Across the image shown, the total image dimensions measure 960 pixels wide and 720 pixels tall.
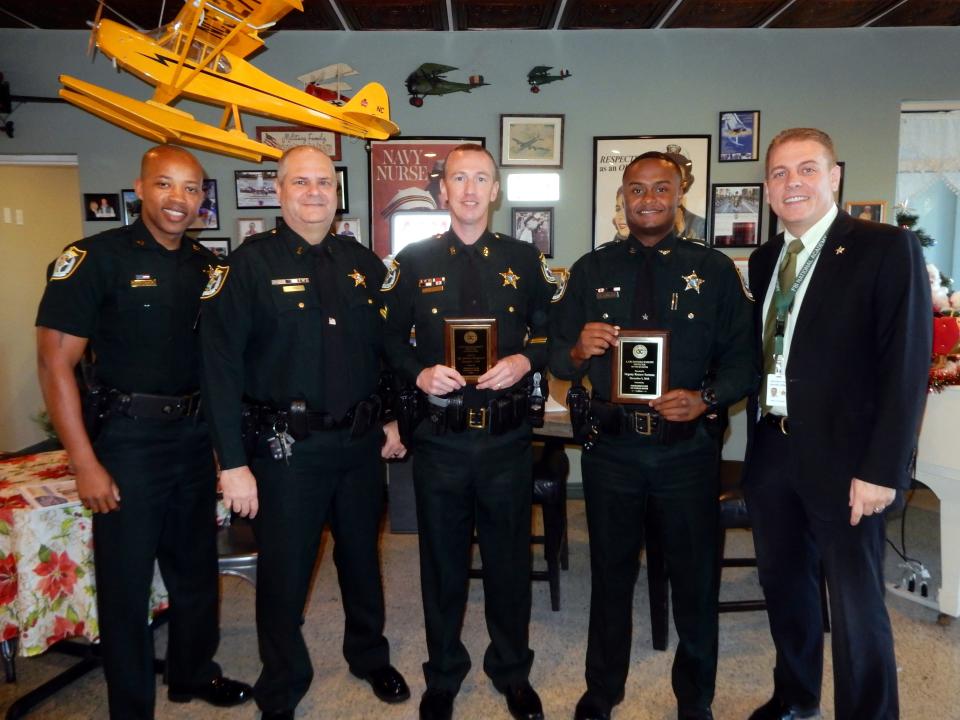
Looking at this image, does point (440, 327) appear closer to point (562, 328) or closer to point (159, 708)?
point (562, 328)

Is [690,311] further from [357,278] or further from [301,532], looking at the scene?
[301,532]

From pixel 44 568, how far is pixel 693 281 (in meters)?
2.56

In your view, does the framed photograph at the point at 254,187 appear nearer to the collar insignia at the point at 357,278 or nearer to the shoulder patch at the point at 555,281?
the collar insignia at the point at 357,278

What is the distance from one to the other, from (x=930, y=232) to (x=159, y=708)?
263 inches

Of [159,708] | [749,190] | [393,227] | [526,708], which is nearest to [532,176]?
[393,227]

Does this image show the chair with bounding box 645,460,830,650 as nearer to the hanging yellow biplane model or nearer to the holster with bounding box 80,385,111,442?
the holster with bounding box 80,385,111,442

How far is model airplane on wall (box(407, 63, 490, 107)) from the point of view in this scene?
4340 millimetres

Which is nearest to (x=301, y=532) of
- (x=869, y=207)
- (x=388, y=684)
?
(x=388, y=684)

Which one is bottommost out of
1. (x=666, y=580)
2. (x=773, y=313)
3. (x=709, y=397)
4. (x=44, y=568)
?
(x=666, y=580)

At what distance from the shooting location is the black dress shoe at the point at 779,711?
2.23 m

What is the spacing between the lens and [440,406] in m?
2.14

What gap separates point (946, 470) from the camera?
278 cm

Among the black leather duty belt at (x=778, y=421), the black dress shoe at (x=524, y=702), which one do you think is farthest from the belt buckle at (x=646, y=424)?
the black dress shoe at (x=524, y=702)

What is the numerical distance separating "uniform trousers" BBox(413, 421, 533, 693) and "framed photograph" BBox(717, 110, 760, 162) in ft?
10.7
